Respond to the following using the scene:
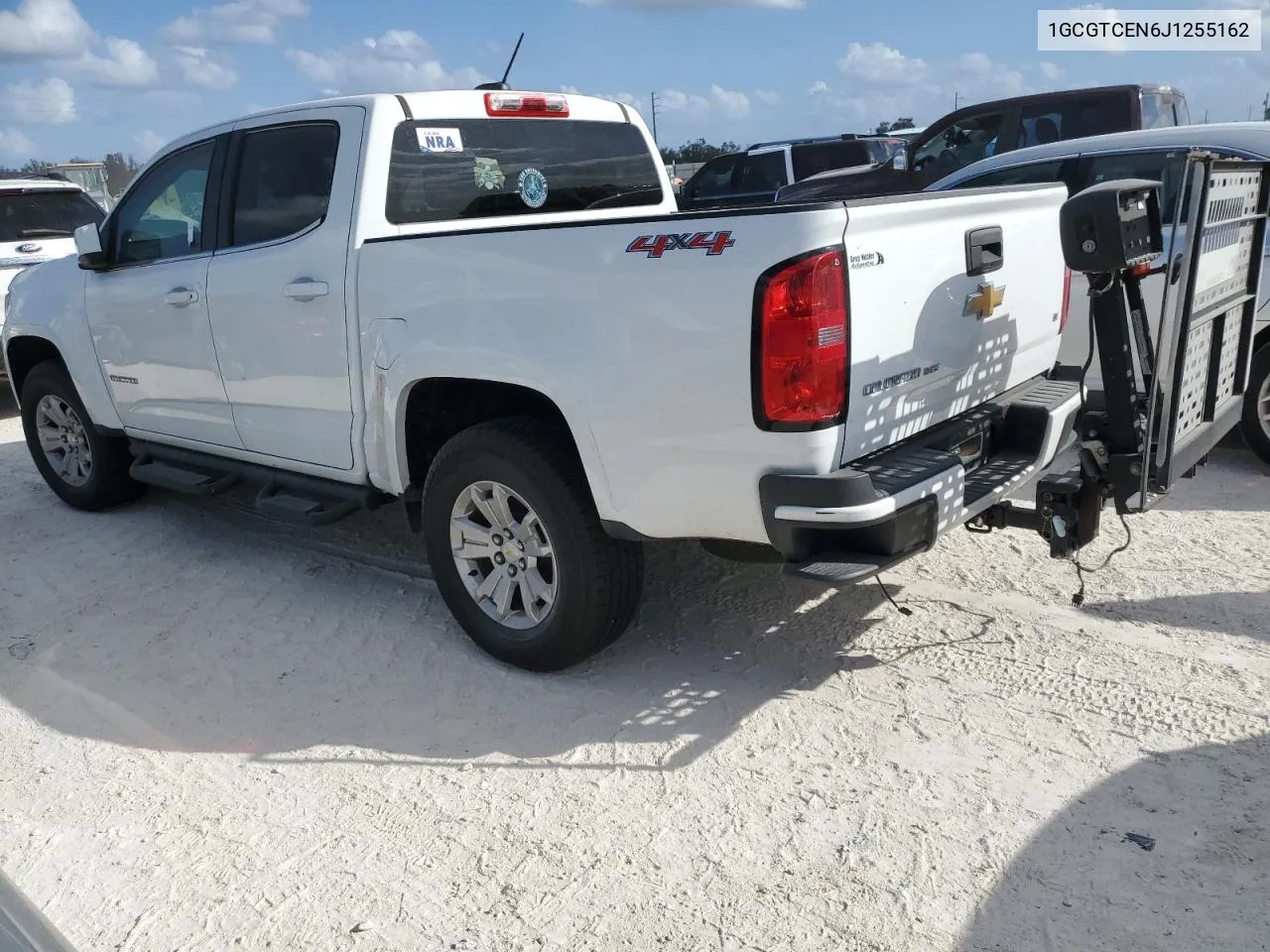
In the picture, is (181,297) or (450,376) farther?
(181,297)

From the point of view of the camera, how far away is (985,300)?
3570 millimetres

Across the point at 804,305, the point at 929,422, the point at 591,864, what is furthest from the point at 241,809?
the point at 929,422

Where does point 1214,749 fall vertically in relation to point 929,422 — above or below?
below

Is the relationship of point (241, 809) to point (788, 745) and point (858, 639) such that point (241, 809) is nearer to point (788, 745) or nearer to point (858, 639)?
point (788, 745)

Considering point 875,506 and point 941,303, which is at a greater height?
point 941,303

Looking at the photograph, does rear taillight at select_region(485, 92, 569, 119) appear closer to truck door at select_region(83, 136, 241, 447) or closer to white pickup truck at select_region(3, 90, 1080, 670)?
white pickup truck at select_region(3, 90, 1080, 670)

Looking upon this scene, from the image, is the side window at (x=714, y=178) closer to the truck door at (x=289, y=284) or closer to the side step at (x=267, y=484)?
the side step at (x=267, y=484)

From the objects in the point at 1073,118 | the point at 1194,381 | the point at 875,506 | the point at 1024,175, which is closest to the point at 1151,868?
the point at 875,506

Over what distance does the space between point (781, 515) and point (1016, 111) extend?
909cm

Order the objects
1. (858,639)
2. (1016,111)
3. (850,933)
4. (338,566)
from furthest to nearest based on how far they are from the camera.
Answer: (1016,111), (338,566), (858,639), (850,933)

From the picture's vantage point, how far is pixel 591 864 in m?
2.81

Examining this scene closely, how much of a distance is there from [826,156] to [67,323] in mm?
12204

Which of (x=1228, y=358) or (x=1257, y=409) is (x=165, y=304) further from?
(x=1257, y=409)

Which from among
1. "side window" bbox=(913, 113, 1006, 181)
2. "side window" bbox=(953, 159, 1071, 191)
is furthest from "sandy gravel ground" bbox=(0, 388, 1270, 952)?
"side window" bbox=(913, 113, 1006, 181)
